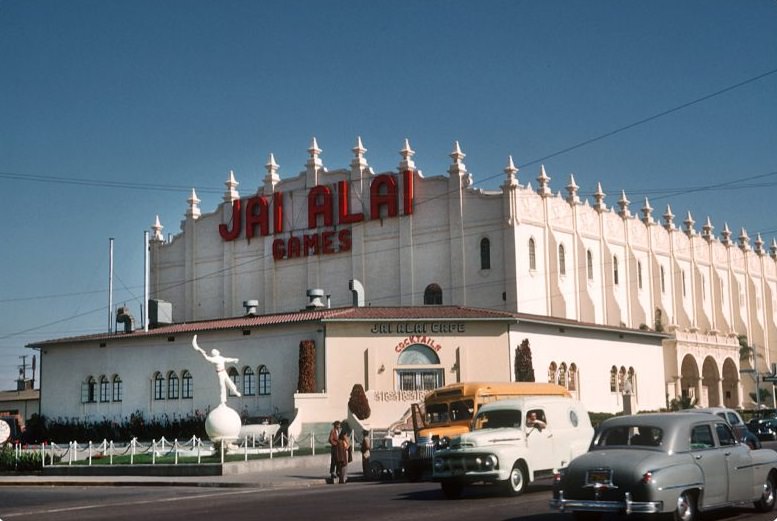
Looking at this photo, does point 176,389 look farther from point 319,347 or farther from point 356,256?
point 356,256

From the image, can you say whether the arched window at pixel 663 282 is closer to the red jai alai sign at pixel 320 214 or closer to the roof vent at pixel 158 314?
the red jai alai sign at pixel 320 214

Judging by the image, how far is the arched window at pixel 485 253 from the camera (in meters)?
59.9

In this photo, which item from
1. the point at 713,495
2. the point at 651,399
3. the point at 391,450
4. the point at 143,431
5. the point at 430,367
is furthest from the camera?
the point at 651,399

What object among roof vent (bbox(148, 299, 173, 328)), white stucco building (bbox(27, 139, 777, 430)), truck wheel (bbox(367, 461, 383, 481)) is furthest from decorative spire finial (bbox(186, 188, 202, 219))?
truck wheel (bbox(367, 461, 383, 481))

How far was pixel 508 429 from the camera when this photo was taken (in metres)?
A: 21.6

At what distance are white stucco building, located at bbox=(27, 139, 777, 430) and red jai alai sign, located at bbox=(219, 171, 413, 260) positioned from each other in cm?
9

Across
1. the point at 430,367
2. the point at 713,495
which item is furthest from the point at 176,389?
the point at 713,495

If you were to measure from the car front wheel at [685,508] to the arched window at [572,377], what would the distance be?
36.9 meters

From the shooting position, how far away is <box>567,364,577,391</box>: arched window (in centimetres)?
5129

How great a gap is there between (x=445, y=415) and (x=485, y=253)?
32221 millimetres

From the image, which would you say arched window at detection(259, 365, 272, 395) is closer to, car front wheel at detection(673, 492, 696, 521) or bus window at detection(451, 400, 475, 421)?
bus window at detection(451, 400, 475, 421)

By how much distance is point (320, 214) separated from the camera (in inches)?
2601

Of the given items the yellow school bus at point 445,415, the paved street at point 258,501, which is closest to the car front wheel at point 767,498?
the paved street at point 258,501

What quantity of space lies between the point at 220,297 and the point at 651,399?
29.6 metres
